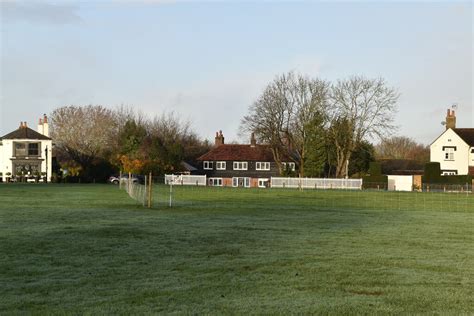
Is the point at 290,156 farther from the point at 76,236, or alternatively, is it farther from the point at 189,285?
the point at 189,285

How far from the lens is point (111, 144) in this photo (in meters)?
96.9

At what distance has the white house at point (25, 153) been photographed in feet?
292

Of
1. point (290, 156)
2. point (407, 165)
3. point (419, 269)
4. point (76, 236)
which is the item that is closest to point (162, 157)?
point (290, 156)

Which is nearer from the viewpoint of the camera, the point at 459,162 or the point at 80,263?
the point at 80,263

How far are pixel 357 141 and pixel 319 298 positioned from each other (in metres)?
74.5

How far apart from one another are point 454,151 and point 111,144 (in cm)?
4576

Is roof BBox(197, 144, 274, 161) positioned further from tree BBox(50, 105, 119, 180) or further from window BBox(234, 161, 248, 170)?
tree BBox(50, 105, 119, 180)

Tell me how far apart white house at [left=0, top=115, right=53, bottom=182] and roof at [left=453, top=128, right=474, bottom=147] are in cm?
5215

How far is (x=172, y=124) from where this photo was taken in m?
109

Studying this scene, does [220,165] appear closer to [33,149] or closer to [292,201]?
[33,149]

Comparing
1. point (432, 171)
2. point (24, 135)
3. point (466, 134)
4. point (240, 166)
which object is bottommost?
point (432, 171)

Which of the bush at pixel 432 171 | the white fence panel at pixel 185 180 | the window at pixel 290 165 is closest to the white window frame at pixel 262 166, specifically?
the window at pixel 290 165

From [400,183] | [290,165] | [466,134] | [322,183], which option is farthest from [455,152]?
[290,165]

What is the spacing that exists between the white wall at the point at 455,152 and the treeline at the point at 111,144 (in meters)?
32.5
